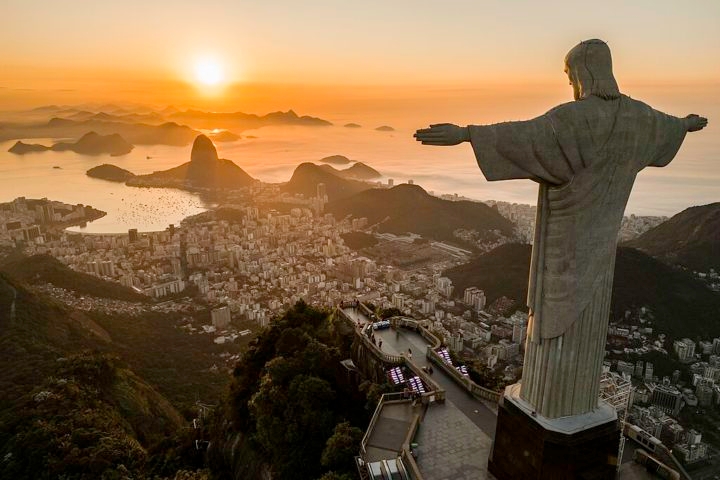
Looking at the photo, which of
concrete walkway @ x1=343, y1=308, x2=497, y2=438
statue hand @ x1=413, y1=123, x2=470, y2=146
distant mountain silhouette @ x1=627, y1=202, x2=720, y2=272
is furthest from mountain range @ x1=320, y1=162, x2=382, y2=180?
statue hand @ x1=413, y1=123, x2=470, y2=146

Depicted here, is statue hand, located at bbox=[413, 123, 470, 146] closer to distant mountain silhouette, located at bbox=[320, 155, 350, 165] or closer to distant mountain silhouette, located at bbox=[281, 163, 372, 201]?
distant mountain silhouette, located at bbox=[281, 163, 372, 201]

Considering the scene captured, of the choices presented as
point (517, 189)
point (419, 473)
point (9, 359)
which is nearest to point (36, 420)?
point (9, 359)

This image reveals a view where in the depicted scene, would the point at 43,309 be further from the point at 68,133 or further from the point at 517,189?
the point at 68,133

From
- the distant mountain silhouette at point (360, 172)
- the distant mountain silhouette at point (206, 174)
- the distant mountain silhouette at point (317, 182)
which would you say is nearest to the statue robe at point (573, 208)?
the distant mountain silhouette at point (317, 182)

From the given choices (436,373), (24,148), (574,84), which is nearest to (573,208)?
(574,84)

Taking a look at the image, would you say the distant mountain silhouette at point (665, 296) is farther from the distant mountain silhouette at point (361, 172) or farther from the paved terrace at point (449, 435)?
the distant mountain silhouette at point (361, 172)

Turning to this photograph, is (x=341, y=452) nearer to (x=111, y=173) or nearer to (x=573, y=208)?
(x=573, y=208)
